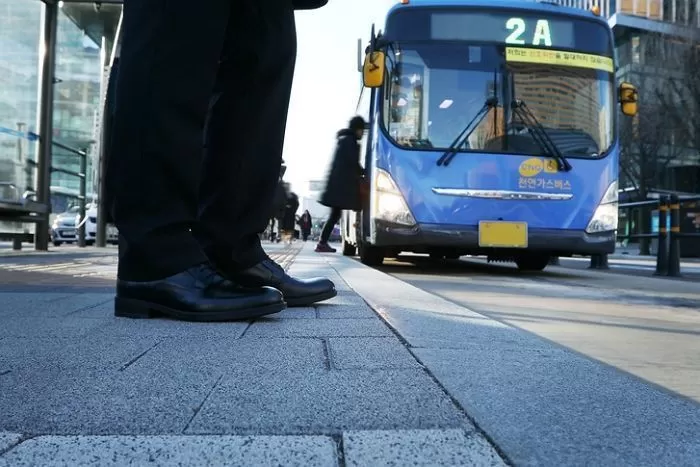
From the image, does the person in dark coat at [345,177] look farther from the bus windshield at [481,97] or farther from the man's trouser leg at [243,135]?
the man's trouser leg at [243,135]

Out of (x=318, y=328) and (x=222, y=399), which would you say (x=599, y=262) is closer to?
(x=318, y=328)

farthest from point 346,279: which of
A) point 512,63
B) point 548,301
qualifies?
point 512,63

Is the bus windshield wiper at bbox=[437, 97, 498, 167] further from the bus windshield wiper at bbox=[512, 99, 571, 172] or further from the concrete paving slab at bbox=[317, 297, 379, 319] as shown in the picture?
the concrete paving slab at bbox=[317, 297, 379, 319]

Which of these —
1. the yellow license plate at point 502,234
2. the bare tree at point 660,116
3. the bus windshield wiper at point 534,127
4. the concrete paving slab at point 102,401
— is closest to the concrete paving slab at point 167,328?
the concrete paving slab at point 102,401

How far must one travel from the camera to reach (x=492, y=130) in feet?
22.5

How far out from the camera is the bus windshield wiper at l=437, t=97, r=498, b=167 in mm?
6713

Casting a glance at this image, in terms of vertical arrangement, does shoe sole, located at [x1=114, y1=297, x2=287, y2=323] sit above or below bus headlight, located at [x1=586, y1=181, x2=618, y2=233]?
below

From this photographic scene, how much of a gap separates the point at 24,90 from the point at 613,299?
7222mm

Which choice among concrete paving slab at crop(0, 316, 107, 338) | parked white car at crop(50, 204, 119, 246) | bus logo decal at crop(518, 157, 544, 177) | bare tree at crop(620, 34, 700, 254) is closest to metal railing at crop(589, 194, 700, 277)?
bus logo decal at crop(518, 157, 544, 177)

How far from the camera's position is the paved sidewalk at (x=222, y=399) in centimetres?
86

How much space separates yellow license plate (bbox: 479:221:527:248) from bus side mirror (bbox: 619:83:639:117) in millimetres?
2190

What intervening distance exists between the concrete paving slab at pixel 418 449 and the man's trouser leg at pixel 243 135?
1463 mm

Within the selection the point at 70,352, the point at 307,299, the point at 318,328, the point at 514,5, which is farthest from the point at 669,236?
the point at 70,352

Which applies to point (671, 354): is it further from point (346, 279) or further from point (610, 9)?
point (610, 9)
